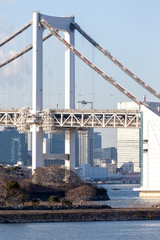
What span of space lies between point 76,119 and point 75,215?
143 feet

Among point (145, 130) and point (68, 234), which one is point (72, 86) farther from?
point (68, 234)

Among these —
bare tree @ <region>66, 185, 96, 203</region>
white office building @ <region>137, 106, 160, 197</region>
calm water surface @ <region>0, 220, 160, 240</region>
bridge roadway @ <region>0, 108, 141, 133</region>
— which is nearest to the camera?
calm water surface @ <region>0, 220, 160, 240</region>

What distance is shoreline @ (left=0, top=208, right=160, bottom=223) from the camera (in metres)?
65.7

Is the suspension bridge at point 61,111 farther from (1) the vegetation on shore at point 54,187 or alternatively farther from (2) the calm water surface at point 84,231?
(2) the calm water surface at point 84,231

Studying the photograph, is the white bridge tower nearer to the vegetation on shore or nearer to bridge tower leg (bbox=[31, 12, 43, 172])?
bridge tower leg (bbox=[31, 12, 43, 172])

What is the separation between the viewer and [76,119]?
110 meters

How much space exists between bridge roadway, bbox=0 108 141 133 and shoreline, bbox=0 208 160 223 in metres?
38.7

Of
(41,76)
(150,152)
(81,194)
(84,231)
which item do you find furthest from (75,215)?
(41,76)

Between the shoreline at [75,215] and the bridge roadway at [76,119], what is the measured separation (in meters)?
38.7

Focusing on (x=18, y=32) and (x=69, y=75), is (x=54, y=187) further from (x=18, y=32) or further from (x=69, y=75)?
(x=18, y=32)

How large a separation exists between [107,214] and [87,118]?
146ft

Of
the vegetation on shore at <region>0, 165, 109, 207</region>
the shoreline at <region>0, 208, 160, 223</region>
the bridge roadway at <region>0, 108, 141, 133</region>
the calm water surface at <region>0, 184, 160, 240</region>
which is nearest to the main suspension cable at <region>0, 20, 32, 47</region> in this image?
the bridge roadway at <region>0, 108, 141, 133</region>

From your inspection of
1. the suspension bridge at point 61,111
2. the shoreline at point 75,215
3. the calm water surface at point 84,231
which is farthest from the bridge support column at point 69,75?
the calm water surface at point 84,231

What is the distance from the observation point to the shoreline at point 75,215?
65669mm
